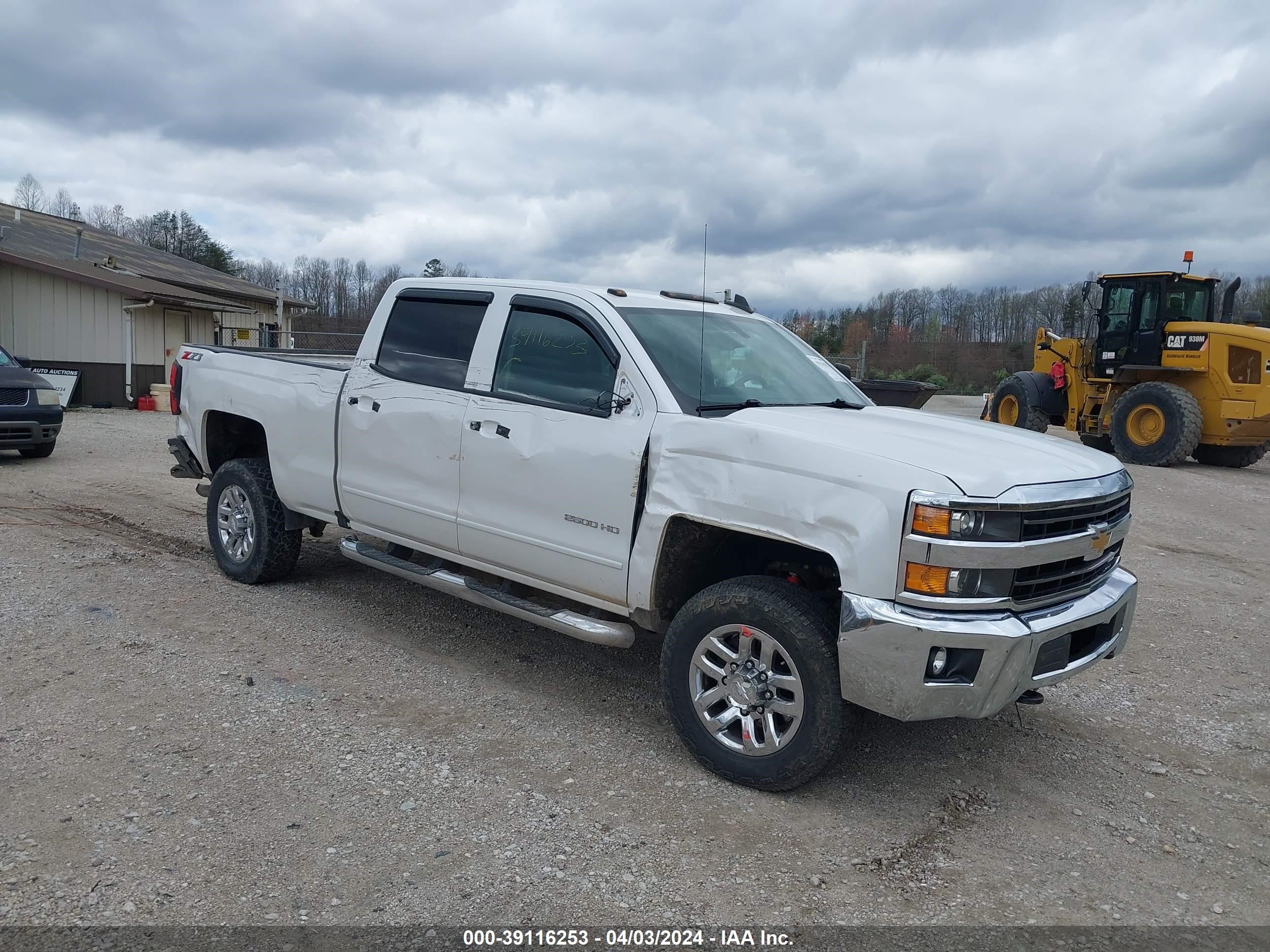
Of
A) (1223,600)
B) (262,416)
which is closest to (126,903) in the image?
(262,416)

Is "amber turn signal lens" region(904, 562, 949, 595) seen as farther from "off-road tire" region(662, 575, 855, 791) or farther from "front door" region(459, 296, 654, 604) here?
"front door" region(459, 296, 654, 604)

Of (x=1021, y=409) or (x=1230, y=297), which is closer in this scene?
(x=1230, y=297)

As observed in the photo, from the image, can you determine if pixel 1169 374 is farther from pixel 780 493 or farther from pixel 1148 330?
pixel 780 493

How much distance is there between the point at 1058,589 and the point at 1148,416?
13.1 metres

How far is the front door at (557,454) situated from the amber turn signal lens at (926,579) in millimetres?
1273

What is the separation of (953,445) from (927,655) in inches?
36.7

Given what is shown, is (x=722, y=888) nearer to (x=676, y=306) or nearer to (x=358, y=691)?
(x=358, y=691)

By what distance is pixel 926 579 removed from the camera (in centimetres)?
345

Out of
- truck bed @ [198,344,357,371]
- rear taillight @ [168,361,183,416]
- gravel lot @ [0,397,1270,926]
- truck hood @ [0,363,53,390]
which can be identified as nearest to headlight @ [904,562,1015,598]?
gravel lot @ [0,397,1270,926]

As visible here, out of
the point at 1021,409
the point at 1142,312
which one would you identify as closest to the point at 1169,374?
the point at 1142,312

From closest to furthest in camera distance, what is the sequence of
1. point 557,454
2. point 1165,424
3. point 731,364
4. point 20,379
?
1. point 557,454
2. point 731,364
3. point 20,379
4. point 1165,424

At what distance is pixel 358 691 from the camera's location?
4.83 meters

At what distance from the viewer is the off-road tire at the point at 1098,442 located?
1656 cm

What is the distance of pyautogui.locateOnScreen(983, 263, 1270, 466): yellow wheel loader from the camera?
1433 centimetres
